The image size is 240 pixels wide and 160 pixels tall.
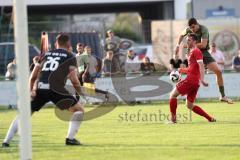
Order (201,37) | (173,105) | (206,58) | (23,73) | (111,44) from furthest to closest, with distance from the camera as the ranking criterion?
1. (111,44)
2. (206,58)
3. (201,37)
4. (173,105)
5. (23,73)

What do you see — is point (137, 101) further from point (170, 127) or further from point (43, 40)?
point (170, 127)

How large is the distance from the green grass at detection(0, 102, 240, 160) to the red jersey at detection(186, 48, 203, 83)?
946 mm

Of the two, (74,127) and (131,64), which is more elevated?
(74,127)

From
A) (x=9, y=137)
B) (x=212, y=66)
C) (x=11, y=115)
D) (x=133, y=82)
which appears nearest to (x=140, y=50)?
(x=133, y=82)

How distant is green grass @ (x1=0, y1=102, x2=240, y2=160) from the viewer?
11.3 m

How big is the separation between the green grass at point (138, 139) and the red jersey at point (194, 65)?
0.95 meters

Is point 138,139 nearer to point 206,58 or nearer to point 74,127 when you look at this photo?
point 74,127

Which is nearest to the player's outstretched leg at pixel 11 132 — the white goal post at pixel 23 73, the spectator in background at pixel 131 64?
the white goal post at pixel 23 73

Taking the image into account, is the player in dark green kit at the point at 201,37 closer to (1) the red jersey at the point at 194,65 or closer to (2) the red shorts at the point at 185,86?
(1) the red jersey at the point at 194,65

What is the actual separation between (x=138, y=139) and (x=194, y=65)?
307 centimetres

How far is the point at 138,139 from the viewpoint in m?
13.5

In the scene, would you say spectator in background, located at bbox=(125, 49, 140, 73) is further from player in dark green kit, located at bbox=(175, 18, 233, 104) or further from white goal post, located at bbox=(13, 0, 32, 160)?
white goal post, located at bbox=(13, 0, 32, 160)

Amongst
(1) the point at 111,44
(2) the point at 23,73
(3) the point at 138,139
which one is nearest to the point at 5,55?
(1) the point at 111,44

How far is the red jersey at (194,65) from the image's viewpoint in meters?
15.9
